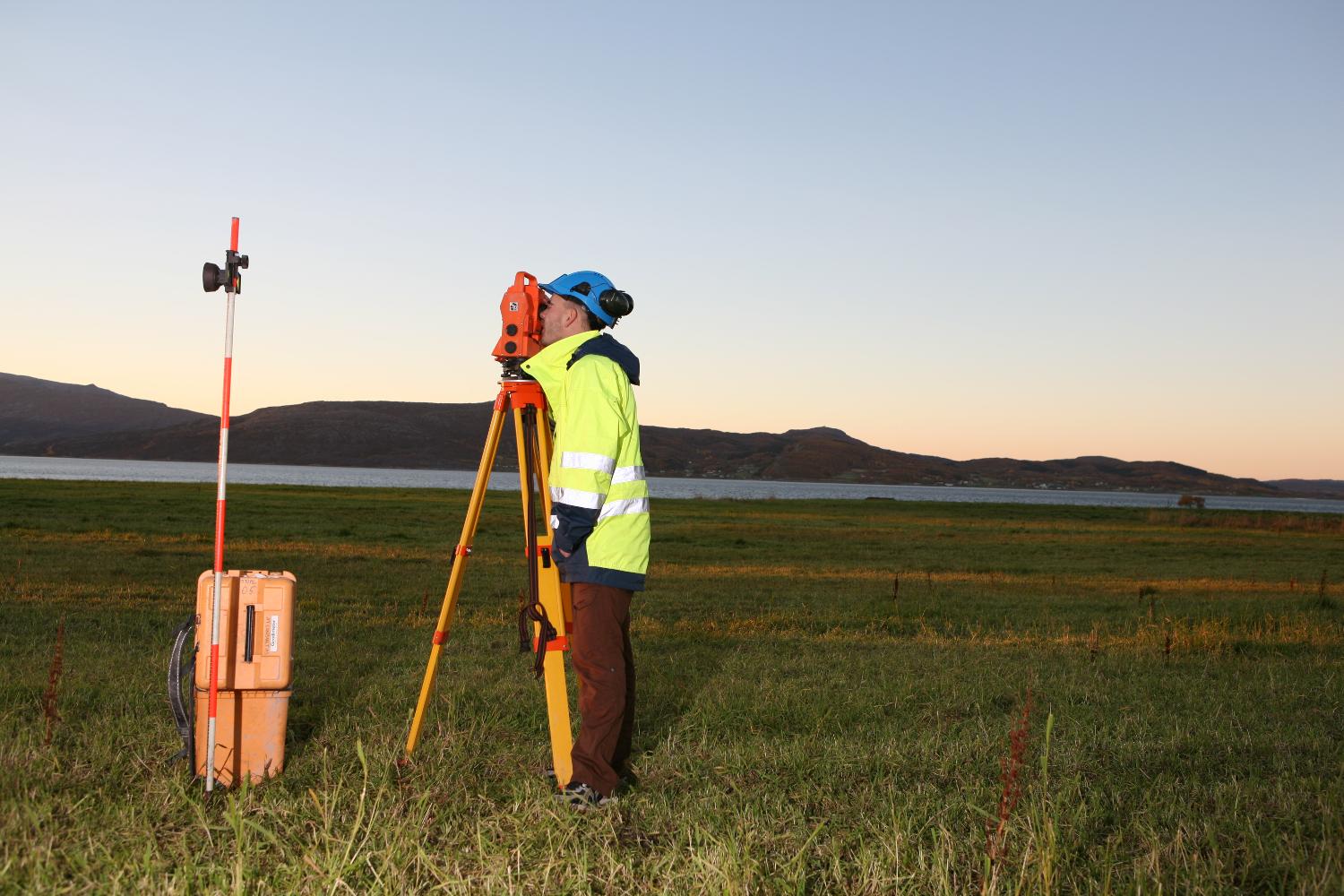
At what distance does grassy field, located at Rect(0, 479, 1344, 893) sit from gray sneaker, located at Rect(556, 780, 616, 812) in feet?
0.25

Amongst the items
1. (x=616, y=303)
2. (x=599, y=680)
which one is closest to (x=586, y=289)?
(x=616, y=303)

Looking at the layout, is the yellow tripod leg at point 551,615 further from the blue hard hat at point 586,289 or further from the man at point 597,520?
the blue hard hat at point 586,289

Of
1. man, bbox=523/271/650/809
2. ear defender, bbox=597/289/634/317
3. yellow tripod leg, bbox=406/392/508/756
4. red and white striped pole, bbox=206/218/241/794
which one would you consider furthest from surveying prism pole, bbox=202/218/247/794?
ear defender, bbox=597/289/634/317

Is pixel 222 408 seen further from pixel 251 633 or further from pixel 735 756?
pixel 735 756

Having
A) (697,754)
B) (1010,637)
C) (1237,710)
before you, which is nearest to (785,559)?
(1010,637)

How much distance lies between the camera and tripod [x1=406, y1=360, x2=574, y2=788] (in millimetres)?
4641

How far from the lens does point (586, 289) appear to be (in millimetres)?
4762

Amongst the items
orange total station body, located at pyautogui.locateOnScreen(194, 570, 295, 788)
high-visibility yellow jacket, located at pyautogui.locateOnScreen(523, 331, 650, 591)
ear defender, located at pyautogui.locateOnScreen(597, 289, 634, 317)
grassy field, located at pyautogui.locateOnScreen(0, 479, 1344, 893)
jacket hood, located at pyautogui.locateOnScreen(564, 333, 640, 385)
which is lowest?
grassy field, located at pyautogui.locateOnScreen(0, 479, 1344, 893)

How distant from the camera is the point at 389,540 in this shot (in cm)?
2464

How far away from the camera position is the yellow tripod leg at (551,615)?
460 centimetres

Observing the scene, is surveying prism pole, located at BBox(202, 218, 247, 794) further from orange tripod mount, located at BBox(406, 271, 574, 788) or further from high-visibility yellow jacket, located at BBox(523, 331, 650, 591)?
high-visibility yellow jacket, located at BBox(523, 331, 650, 591)

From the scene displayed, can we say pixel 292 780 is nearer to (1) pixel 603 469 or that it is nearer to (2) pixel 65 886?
(2) pixel 65 886

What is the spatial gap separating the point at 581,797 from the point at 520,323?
7.06 feet

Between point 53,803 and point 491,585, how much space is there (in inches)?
445
